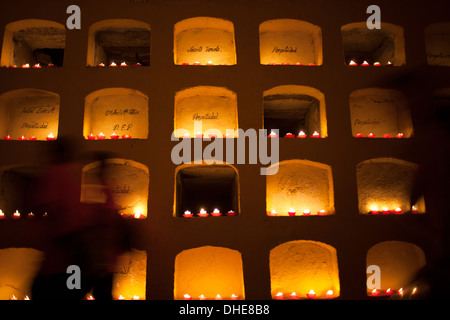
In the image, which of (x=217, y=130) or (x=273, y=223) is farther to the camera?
(x=217, y=130)

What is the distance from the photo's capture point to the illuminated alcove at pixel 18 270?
16.5 ft

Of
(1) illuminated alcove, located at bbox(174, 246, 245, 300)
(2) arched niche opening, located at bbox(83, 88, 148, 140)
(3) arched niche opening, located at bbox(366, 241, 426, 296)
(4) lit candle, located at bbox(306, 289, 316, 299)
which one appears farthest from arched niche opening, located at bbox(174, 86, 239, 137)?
(3) arched niche opening, located at bbox(366, 241, 426, 296)

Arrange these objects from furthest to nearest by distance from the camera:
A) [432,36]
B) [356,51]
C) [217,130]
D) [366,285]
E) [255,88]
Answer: [356,51], [432,36], [217,130], [255,88], [366,285]

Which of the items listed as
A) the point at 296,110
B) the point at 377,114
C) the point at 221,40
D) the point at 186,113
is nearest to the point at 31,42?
the point at 186,113

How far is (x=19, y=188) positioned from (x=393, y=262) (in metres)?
5.63

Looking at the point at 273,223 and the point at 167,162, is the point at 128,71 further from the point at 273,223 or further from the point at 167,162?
the point at 273,223

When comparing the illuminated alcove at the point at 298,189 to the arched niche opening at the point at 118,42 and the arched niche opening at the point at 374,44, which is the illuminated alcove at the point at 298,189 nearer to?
the arched niche opening at the point at 374,44

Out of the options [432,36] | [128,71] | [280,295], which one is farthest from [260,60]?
[280,295]

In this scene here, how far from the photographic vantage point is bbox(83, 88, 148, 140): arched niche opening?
5723 millimetres

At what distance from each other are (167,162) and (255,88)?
1595 mm

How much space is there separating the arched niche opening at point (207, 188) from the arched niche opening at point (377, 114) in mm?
2071

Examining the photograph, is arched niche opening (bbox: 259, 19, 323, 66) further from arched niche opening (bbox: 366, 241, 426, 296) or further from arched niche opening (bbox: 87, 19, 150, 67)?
arched niche opening (bbox: 366, 241, 426, 296)

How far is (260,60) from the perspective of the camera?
5.78m

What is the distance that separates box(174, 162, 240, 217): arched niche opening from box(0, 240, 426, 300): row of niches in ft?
2.42
